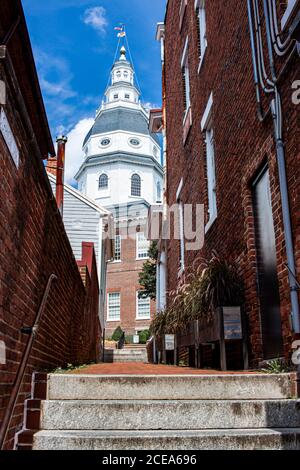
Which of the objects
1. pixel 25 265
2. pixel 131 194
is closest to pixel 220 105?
pixel 25 265

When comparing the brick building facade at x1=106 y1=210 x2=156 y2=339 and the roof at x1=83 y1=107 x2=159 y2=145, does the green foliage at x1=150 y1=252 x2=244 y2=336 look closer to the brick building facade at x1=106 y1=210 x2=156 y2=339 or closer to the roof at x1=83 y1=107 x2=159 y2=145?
the brick building facade at x1=106 y1=210 x2=156 y2=339

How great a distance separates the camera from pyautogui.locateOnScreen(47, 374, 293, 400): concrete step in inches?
152

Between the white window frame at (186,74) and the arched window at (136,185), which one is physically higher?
the arched window at (136,185)

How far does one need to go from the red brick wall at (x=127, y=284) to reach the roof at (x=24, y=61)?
2520 centimetres

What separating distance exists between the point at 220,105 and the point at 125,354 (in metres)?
14.9

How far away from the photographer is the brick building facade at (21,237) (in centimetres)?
309

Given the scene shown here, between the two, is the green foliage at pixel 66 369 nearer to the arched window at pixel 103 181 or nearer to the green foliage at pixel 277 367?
the green foliage at pixel 277 367

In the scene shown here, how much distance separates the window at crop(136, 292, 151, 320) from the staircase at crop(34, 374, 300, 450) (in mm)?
28384

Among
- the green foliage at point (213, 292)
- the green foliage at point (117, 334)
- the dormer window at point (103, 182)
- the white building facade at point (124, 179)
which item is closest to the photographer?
the green foliage at point (213, 292)

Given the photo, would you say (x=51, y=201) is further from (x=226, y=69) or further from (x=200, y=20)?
(x=200, y=20)

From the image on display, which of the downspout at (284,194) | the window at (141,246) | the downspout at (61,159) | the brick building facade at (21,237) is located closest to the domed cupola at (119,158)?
the window at (141,246)

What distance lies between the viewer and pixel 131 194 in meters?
43.3

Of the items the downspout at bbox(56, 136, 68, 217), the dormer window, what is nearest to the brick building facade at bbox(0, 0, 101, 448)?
the downspout at bbox(56, 136, 68, 217)

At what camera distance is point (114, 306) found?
109 feet
